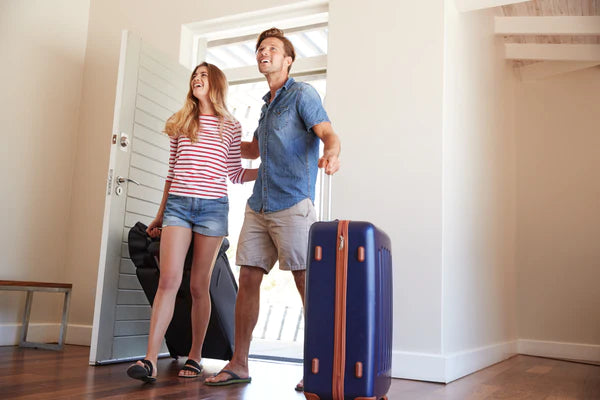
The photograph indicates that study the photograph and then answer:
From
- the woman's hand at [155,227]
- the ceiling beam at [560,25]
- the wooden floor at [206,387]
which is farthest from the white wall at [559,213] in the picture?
the woman's hand at [155,227]

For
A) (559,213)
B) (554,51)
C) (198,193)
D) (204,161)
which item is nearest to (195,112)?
(204,161)

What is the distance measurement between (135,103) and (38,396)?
1.70 meters

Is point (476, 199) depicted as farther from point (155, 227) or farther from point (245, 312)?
point (155, 227)

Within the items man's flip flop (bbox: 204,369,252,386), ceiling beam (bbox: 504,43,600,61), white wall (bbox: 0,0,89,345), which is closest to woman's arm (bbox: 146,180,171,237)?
man's flip flop (bbox: 204,369,252,386)

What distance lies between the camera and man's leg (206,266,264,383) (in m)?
2.40

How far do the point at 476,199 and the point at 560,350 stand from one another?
1.82 meters

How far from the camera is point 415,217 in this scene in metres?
3.00

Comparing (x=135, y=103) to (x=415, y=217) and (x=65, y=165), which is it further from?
(x=415, y=217)

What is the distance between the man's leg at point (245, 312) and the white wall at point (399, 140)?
0.89 metres

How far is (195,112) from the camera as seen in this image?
2631 mm

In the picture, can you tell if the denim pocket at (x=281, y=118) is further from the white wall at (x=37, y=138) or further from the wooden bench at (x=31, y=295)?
the white wall at (x=37, y=138)

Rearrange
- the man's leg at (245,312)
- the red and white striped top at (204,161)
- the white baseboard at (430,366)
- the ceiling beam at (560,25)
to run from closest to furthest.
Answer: the man's leg at (245,312) → the red and white striped top at (204,161) → the white baseboard at (430,366) → the ceiling beam at (560,25)

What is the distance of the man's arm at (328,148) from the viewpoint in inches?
77.5

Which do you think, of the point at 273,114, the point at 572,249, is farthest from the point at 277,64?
the point at 572,249
